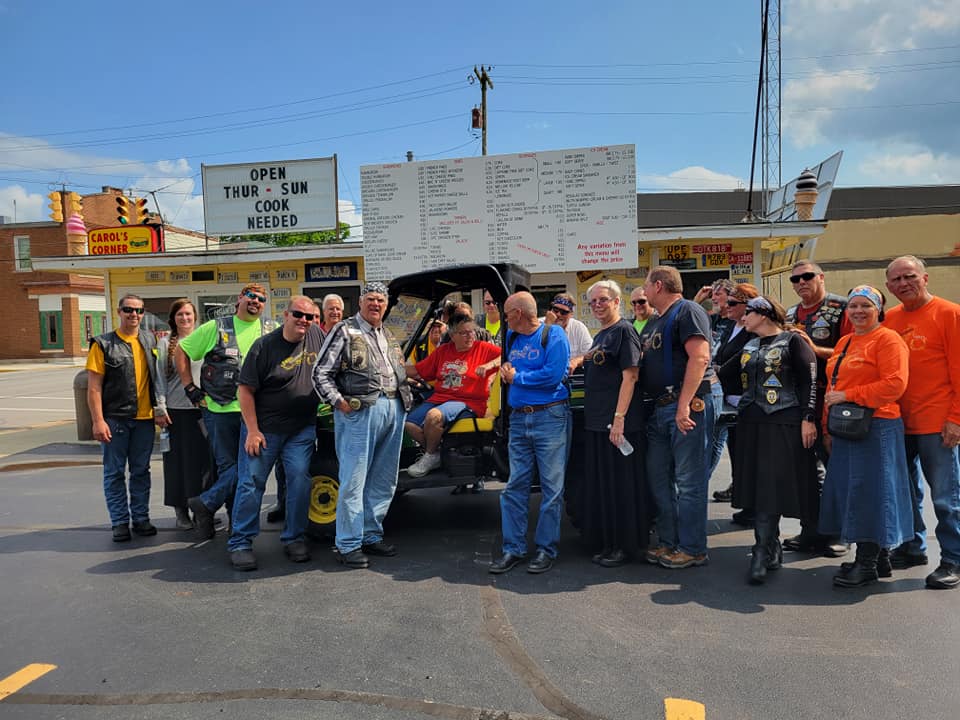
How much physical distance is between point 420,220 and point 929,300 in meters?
7.69

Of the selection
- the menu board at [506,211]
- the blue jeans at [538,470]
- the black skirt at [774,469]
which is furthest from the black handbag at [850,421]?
the menu board at [506,211]

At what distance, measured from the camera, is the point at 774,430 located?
4.31m

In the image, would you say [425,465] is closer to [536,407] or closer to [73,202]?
[536,407]

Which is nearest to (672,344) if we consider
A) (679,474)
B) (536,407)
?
(679,474)

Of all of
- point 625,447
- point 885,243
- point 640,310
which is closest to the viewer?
point 625,447

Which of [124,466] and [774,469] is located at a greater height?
[774,469]

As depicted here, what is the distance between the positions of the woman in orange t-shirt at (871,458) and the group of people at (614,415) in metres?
0.01

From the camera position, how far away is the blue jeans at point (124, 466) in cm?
537

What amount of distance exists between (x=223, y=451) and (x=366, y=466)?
134 centimetres

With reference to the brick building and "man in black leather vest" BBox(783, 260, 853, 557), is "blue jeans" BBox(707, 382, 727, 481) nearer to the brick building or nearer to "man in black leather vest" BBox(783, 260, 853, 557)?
"man in black leather vest" BBox(783, 260, 853, 557)

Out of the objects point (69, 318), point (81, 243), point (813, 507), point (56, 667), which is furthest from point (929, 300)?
point (69, 318)

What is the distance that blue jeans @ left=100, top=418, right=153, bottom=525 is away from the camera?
17.6ft

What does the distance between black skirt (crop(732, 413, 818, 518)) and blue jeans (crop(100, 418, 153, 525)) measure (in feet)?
15.3

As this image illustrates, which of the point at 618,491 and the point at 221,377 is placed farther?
the point at 221,377
